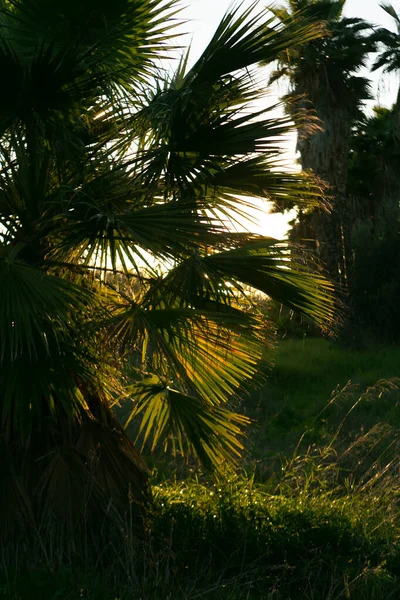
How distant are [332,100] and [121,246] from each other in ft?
55.2

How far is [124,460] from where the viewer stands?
5.92m

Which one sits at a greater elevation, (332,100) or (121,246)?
(332,100)

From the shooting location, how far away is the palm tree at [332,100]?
65.8 feet

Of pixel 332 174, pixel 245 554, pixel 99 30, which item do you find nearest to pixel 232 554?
pixel 245 554

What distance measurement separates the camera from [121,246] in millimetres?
5566

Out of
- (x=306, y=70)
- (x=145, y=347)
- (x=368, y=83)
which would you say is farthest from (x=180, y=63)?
(x=368, y=83)

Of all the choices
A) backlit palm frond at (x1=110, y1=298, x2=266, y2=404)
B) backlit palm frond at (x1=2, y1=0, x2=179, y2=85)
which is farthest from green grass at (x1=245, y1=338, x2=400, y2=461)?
backlit palm frond at (x1=2, y1=0, x2=179, y2=85)

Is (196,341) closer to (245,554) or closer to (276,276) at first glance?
(276,276)

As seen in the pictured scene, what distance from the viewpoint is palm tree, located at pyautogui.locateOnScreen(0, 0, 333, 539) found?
16.9 ft

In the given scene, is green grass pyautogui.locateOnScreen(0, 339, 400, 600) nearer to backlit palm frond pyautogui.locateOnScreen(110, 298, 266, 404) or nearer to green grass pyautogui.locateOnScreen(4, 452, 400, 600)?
green grass pyautogui.locateOnScreen(4, 452, 400, 600)

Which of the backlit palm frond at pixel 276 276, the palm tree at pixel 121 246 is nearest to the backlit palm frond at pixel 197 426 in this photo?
the palm tree at pixel 121 246

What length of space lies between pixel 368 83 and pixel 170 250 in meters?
18.3

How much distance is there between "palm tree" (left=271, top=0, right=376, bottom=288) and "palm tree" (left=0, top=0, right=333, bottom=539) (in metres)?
14.0

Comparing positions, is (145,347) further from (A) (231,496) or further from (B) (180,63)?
(B) (180,63)
